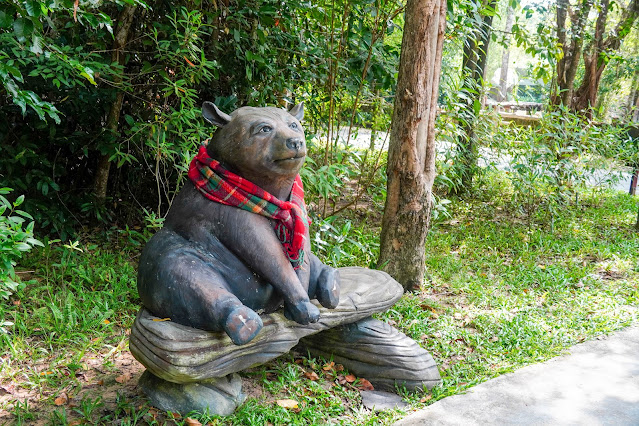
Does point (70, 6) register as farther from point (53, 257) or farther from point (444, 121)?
point (444, 121)

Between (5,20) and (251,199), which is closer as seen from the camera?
(5,20)

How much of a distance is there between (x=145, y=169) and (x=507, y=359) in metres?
3.27

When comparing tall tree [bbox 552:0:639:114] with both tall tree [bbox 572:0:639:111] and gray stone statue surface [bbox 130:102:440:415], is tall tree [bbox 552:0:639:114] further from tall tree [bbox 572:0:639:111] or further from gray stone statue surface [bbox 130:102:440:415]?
gray stone statue surface [bbox 130:102:440:415]

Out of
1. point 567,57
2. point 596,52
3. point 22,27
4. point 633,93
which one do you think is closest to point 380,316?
point 22,27

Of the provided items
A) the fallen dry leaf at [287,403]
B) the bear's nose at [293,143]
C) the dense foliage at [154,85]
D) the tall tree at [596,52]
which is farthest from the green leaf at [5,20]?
the tall tree at [596,52]

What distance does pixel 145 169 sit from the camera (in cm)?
509

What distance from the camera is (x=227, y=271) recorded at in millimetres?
2682

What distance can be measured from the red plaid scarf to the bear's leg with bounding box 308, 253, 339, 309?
194 millimetres

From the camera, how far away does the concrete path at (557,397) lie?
115 inches

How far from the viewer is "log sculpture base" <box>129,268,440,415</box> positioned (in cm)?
252

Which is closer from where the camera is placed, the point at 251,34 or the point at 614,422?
the point at 614,422

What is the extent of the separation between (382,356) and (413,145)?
1632 mm

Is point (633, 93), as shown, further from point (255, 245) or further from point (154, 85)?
point (255, 245)

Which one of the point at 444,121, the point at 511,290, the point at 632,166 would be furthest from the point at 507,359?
the point at 632,166
